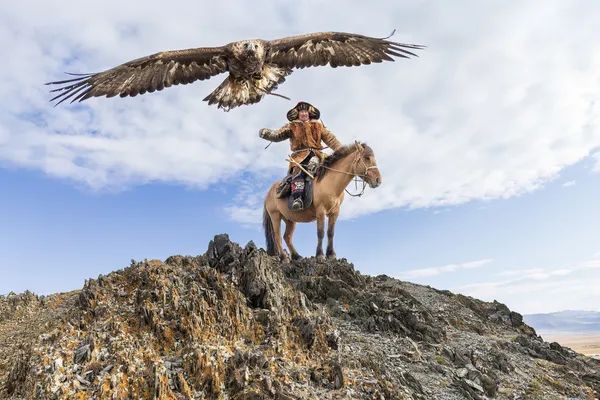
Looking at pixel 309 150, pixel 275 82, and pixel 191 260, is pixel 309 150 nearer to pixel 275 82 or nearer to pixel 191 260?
pixel 275 82

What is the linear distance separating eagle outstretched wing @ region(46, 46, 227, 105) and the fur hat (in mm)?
3276

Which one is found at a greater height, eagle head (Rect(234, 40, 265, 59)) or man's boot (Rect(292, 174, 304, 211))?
eagle head (Rect(234, 40, 265, 59))

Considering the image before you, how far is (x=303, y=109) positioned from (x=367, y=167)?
10.9ft

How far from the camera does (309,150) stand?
14.8m

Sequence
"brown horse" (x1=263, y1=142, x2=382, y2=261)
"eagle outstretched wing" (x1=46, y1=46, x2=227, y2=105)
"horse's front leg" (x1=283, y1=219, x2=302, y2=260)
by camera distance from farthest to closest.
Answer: "horse's front leg" (x1=283, y1=219, x2=302, y2=260) < "brown horse" (x1=263, y1=142, x2=382, y2=261) < "eagle outstretched wing" (x1=46, y1=46, x2=227, y2=105)

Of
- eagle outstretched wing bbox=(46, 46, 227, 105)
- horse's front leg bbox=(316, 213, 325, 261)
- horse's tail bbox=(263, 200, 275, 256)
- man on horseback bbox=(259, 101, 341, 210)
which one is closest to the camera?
eagle outstretched wing bbox=(46, 46, 227, 105)

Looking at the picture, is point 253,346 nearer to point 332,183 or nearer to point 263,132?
point 332,183

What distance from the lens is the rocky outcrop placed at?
20.7ft

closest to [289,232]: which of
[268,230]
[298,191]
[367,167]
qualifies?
[268,230]

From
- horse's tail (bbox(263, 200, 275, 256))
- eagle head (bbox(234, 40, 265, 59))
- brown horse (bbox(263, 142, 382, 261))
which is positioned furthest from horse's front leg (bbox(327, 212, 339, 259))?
eagle head (bbox(234, 40, 265, 59))

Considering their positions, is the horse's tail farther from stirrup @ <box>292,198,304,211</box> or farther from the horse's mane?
the horse's mane

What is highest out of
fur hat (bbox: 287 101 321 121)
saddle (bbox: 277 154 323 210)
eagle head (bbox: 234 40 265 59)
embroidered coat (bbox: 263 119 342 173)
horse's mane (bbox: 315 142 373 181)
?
fur hat (bbox: 287 101 321 121)

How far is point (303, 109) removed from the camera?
14867 millimetres

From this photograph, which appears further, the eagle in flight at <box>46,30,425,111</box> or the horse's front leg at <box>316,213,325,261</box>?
the horse's front leg at <box>316,213,325,261</box>
